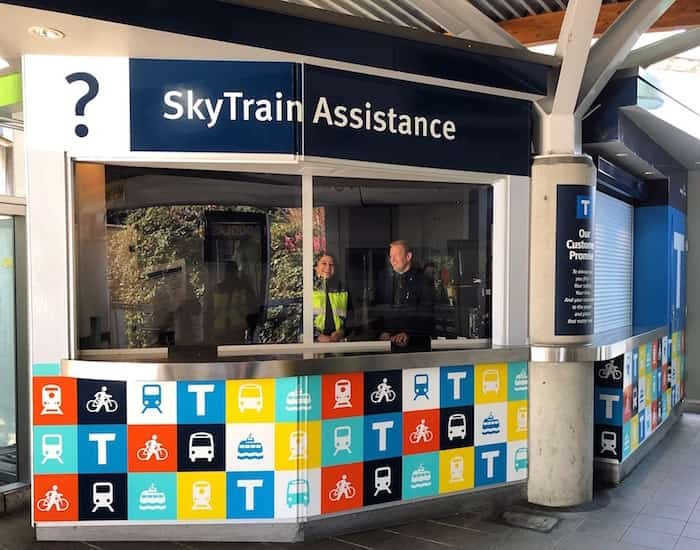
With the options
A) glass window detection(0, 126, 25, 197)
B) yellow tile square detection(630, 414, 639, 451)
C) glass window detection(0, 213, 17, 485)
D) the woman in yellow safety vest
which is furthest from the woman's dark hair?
yellow tile square detection(630, 414, 639, 451)

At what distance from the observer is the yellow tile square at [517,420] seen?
4.05m

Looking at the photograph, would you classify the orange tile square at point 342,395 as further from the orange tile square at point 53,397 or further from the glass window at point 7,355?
the glass window at point 7,355

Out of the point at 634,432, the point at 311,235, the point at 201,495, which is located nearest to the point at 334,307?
the point at 311,235

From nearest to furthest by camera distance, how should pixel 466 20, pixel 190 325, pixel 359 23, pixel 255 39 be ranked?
pixel 255 39
pixel 359 23
pixel 190 325
pixel 466 20

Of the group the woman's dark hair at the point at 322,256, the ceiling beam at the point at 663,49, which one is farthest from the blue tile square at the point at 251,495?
the ceiling beam at the point at 663,49

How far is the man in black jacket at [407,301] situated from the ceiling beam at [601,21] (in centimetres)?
258

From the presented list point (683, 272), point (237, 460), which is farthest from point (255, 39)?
point (683, 272)

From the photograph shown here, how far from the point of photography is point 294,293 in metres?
3.71

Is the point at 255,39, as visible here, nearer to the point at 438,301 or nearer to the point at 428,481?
the point at 438,301

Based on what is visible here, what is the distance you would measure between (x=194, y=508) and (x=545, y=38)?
4.54 m

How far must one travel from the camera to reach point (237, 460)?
3.44 m

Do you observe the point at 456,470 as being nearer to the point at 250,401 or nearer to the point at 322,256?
the point at 250,401

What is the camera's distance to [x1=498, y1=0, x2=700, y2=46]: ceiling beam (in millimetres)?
5262

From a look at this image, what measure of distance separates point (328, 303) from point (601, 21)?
11.9 ft
